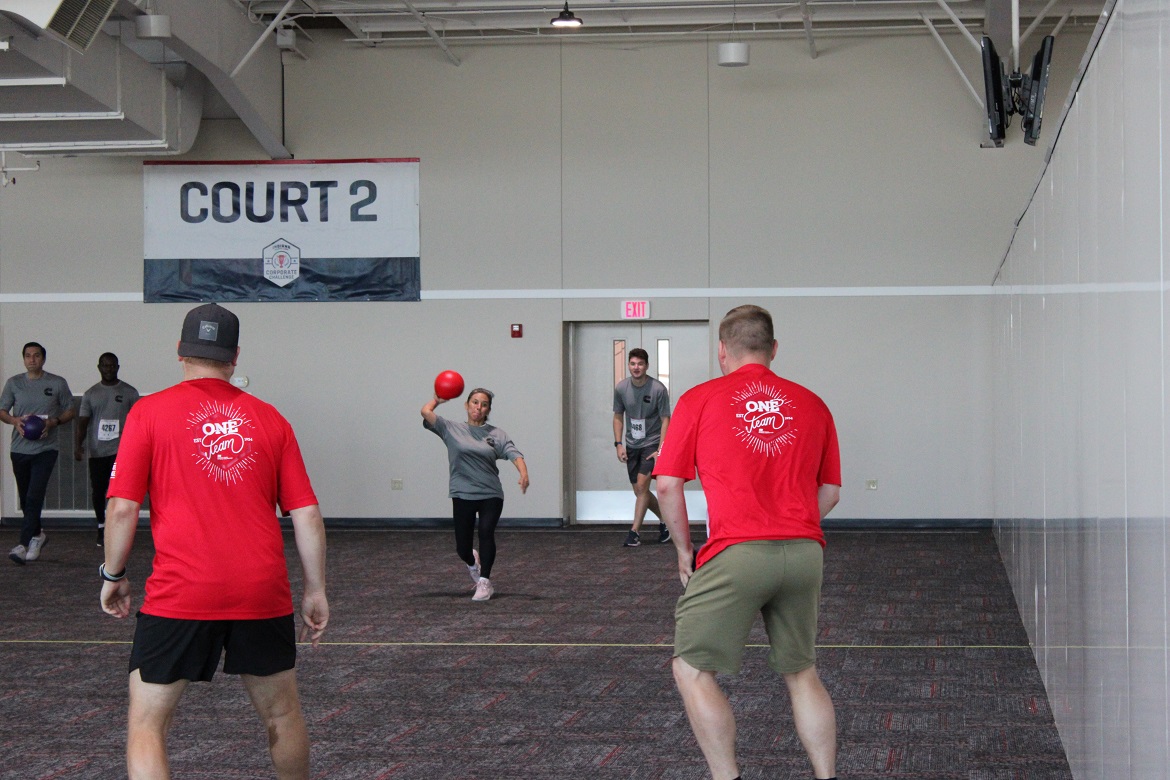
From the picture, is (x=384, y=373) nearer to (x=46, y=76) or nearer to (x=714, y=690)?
(x=46, y=76)

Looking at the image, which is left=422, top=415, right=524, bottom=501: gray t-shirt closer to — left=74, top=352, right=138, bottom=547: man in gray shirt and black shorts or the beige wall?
left=74, top=352, right=138, bottom=547: man in gray shirt and black shorts

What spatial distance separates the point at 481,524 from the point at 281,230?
567cm

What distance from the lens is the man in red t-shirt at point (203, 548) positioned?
10.00 ft

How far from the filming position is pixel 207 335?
3195mm

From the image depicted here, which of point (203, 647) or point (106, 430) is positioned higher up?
point (106, 430)

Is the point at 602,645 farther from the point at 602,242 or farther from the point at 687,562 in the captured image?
the point at 602,242

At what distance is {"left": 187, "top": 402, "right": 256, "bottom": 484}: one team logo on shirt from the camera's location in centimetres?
310

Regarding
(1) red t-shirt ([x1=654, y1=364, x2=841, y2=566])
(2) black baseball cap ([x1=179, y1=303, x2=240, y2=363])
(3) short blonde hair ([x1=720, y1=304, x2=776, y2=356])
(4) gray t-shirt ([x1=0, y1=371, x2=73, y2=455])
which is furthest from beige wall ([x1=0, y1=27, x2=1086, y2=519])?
(2) black baseball cap ([x1=179, y1=303, x2=240, y2=363])

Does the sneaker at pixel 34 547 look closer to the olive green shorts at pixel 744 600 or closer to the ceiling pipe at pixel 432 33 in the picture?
the ceiling pipe at pixel 432 33

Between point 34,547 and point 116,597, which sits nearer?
point 116,597

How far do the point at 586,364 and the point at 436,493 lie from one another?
6.34 ft

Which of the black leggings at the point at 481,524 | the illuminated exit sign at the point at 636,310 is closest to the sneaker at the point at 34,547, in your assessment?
the black leggings at the point at 481,524

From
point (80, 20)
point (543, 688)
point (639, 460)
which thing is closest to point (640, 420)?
point (639, 460)

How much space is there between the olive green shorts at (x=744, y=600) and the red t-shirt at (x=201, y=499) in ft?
3.68
